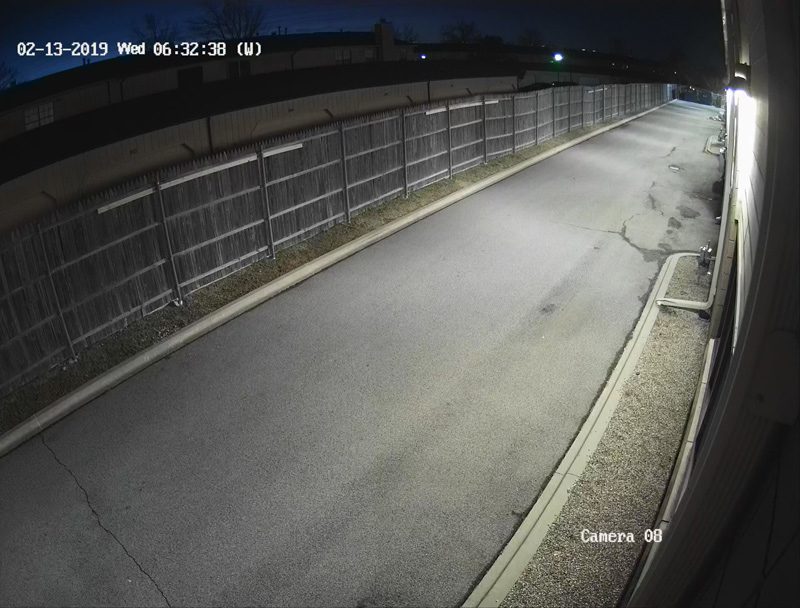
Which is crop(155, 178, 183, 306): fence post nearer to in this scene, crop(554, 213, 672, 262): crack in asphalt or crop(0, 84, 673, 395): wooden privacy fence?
crop(0, 84, 673, 395): wooden privacy fence

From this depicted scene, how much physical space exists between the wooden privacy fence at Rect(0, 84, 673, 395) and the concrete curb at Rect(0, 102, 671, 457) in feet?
2.03

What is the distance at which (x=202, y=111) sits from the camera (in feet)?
47.6

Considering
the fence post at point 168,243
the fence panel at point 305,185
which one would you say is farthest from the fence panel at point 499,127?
the fence post at point 168,243

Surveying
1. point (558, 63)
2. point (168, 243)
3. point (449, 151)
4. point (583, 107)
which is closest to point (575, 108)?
point (583, 107)

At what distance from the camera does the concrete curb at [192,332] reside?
6980 millimetres

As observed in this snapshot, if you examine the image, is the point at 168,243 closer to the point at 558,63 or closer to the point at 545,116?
the point at 545,116

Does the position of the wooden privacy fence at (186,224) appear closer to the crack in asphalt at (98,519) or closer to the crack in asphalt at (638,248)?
the crack in asphalt at (98,519)

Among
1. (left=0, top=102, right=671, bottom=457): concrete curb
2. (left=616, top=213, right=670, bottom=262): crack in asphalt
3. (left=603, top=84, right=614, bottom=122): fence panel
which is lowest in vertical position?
(left=616, top=213, right=670, bottom=262): crack in asphalt

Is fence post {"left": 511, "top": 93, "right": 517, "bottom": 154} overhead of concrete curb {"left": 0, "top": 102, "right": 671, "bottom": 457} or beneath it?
overhead

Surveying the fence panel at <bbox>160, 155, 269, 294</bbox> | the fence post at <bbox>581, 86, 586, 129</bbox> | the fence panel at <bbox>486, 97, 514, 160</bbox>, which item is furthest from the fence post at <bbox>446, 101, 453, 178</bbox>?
the fence post at <bbox>581, 86, 586, 129</bbox>

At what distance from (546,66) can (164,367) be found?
63837 millimetres

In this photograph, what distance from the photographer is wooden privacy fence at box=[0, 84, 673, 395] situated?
289 inches

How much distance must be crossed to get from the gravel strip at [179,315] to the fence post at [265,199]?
0.32 meters

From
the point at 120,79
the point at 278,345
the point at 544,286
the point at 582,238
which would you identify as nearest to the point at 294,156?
the point at 278,345
